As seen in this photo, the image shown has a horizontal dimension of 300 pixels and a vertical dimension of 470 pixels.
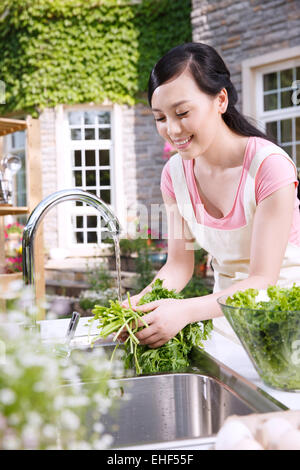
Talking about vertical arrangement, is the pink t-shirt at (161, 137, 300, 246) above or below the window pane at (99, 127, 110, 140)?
below

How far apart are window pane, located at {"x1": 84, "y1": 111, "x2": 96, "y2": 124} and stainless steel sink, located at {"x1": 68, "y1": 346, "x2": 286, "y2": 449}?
8.23 meters

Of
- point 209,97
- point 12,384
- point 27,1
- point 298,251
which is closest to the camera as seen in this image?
point 12,384

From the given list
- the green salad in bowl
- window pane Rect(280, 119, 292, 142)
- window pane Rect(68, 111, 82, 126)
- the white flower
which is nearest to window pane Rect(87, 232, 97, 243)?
window pane Rect(68, 111, 82, 126)

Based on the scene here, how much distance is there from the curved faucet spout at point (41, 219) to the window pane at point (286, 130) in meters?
5.86

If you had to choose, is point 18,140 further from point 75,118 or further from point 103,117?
point 103,117

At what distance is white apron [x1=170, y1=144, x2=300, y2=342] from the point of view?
1506mm

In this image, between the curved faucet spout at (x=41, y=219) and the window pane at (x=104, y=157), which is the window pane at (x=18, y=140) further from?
the curved faucet spout at (x=41, y=219)

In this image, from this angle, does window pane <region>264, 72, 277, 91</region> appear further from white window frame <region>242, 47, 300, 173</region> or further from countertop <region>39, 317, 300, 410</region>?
countertop <region>39, 317, 300, 410</region>

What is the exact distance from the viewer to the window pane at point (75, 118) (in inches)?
354

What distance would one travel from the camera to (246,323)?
0.97 metres

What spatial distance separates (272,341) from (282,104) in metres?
6.21
